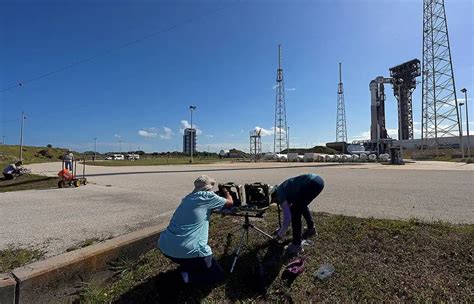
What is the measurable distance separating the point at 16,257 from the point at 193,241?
10.2 feet

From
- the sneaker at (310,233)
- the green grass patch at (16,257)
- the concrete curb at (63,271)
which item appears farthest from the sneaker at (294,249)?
the green grass patch at (16,257)

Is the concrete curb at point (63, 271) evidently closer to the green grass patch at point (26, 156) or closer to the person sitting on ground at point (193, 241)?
the person sitting on ground at point (193, 241)

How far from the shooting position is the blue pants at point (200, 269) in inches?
147

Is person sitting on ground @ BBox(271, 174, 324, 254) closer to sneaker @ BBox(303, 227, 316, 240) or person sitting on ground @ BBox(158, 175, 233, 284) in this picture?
sneaker @ BBox(303, 227, 316, 240)

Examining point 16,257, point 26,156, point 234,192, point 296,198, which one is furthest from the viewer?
point 26,156

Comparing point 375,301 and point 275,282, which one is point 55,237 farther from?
point 375,301

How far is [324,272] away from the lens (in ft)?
13.0

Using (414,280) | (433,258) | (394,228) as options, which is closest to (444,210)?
(394,228)

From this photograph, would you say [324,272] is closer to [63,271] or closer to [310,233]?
[310,233]

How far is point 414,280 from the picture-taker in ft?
11.7

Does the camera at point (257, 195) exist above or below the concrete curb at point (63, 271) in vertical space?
above

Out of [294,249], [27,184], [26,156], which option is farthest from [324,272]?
[26,156]

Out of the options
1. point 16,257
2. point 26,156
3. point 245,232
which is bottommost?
point 16,257

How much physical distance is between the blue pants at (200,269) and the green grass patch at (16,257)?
8.30ft
